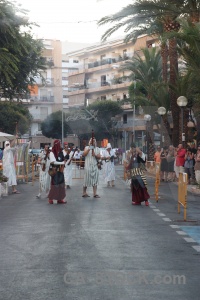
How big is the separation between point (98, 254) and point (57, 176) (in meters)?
11.0

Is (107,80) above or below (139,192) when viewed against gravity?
above

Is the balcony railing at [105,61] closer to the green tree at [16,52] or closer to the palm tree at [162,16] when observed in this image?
the palm tree at [162,16]

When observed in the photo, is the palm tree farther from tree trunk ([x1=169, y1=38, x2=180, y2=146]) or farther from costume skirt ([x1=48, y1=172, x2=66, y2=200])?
costume skirt ([x1=48, y1=172, x2=66, y2=200])

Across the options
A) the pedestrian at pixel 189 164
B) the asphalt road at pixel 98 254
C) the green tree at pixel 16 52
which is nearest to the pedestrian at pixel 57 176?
the asphalt road at pixel 98 254

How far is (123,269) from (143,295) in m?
1.62

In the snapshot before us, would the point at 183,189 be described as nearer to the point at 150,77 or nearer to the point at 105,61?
the point at 150,77

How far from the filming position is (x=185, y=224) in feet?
51.1

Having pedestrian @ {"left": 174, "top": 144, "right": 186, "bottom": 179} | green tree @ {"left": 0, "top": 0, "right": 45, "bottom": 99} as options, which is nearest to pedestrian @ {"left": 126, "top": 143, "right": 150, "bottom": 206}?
green tree @ {"left": 0, "top": 0, "right": 45, "bottom": 99}

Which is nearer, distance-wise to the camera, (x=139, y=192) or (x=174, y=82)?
(x=139, y=192)

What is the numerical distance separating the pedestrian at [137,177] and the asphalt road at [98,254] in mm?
1557

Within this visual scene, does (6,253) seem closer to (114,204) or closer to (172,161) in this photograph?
(114,204)

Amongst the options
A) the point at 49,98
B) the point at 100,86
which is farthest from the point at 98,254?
the point at 49,98

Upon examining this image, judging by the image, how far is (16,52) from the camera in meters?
30.5

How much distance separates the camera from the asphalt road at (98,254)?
8.03 m
